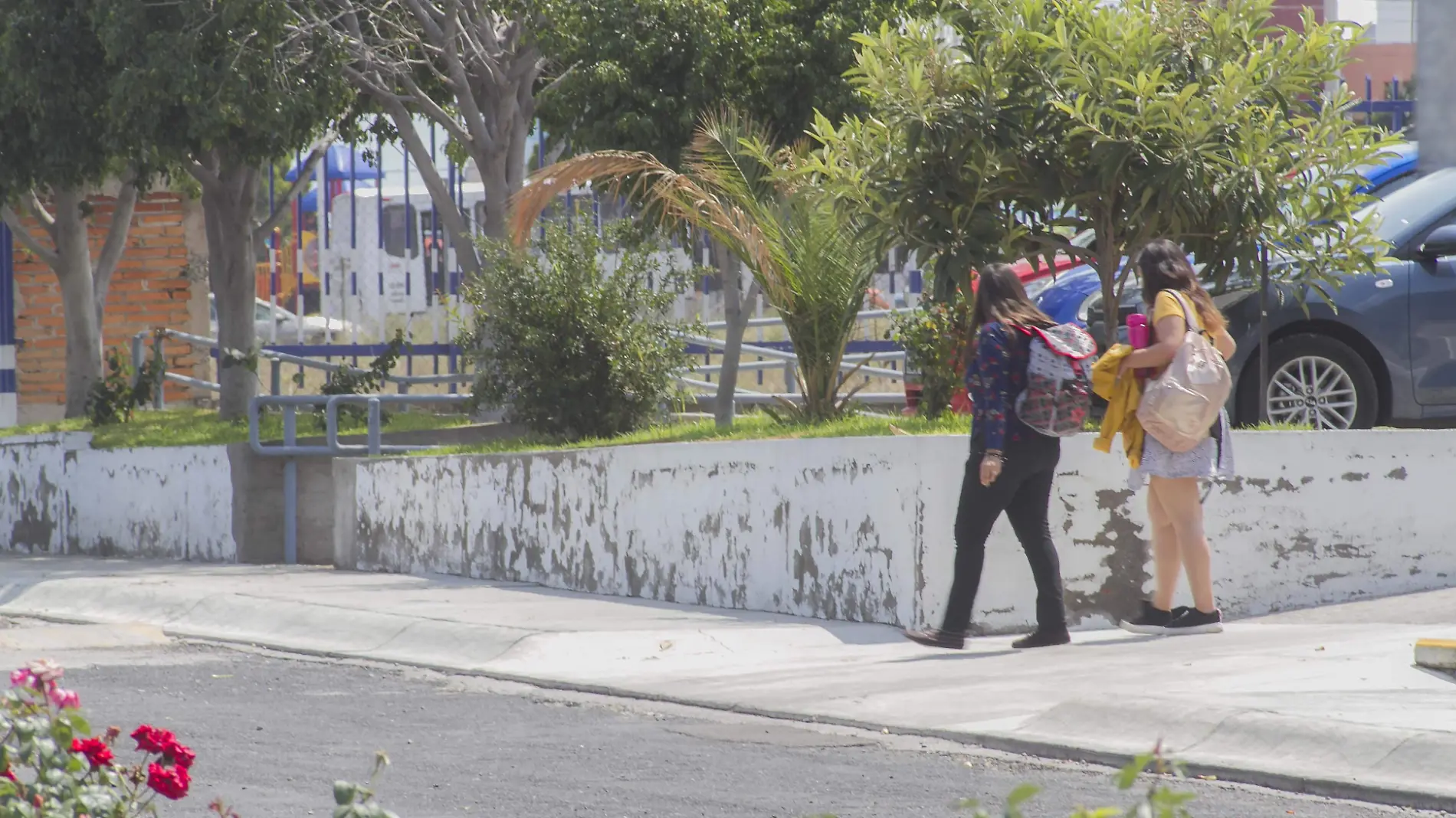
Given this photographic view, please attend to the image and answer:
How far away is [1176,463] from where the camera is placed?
7.98 metres

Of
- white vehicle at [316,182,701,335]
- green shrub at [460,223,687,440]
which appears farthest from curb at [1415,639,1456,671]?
white vehicle at [316,182,701,335]

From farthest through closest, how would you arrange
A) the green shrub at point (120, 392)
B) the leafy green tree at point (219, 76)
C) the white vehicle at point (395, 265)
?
the white vehicle at point (395, 265) < the green shrub at point (120, 392) < the leafy green tree at point (219, 76)

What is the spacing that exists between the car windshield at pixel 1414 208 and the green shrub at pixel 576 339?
4808mm

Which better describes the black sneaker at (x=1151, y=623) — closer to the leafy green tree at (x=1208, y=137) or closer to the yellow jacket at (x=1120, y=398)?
the yellow jacket at (x=1120, y=398)

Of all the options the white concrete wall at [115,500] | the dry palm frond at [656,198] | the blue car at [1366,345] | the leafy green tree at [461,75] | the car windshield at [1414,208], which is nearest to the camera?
the blue car at [1366,345]

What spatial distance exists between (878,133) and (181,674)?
4775 millimetres

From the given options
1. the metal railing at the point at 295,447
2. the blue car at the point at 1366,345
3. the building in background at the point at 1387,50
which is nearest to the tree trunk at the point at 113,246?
the metal railing at the point at 295,447

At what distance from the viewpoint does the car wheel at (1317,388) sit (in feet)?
33.4

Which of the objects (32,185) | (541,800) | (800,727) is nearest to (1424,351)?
(800,727)

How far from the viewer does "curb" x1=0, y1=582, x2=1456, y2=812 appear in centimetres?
560

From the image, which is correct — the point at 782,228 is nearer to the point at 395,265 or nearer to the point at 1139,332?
the point at 1139,332

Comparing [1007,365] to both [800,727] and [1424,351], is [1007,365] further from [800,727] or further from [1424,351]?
[1424,351]

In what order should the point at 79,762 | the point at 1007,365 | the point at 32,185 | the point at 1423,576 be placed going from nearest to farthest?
the point at 79,762 → the point at 1007,365 → the point at 1423,576 → the point at 32,185

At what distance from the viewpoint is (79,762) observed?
364 cm
